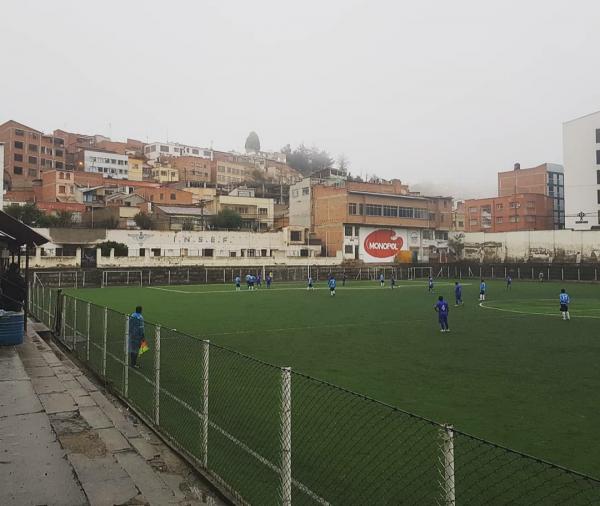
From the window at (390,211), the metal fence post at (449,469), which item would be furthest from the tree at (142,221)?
the metal fence post at (449,469)

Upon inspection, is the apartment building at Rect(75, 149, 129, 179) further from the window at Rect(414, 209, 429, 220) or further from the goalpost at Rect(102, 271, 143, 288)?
the window at Rect(414, 209, 429, 220)

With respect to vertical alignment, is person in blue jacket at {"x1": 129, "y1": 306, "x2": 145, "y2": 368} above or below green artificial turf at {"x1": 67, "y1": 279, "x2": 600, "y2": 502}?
above

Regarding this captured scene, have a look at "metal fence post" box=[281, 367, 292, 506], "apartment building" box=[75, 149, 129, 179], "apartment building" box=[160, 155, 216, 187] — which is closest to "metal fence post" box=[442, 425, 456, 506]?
"metal fence post" box=[281, 367, 292, 506]

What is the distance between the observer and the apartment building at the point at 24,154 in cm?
9019

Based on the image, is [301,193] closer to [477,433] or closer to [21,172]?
[21,172]

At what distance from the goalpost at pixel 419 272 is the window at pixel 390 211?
1012cm

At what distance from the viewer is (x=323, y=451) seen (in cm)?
739

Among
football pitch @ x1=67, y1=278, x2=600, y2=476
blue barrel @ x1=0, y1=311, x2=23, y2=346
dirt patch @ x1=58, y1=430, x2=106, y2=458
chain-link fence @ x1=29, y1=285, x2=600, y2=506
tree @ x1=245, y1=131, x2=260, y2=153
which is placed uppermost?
tree @ x1=245, y1=131, x2=260, y2=153

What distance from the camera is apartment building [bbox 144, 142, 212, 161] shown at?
413ft

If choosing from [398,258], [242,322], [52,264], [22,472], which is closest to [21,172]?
[52,264]

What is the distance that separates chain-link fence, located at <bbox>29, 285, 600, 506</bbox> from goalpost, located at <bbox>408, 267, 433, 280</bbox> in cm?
6616

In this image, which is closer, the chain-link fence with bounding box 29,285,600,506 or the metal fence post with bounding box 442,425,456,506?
the metal fence post with bounding box 442,425,456,506

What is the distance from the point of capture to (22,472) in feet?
20.7

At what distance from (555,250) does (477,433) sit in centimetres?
7070
